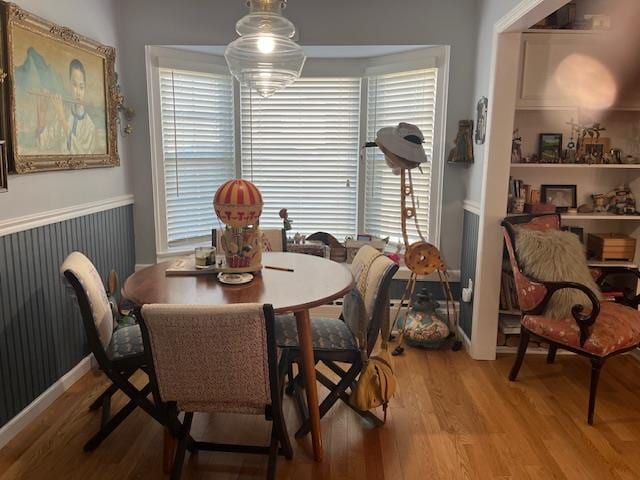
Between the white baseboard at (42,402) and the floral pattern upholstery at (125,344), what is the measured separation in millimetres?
562

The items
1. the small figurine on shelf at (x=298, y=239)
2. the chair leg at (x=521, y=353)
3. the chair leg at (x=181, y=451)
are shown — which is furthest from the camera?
the small figurine on shelf at (x=298, y=239)

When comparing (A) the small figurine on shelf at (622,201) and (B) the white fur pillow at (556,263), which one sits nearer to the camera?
(B) the white fur pillow at (556,263)

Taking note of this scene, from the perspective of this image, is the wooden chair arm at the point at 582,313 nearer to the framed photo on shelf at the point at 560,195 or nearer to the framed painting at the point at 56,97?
the framed photo on shelf at the point at 560,195

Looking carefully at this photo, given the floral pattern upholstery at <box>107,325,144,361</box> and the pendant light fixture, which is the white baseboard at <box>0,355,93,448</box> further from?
the pendant light fixture

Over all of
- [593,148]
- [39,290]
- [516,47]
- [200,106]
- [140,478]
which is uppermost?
[516,47]

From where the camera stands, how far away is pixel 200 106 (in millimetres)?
3844

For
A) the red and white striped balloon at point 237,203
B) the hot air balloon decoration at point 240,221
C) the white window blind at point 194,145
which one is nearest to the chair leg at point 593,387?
the hot air balloon decoration at point 240,221

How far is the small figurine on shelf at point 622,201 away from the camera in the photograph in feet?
10.8

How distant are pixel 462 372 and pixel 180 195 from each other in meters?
2.44

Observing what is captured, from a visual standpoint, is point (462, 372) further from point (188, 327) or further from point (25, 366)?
point (25, 366)

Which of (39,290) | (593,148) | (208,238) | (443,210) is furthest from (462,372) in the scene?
(39,290)

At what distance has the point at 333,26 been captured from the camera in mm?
3490

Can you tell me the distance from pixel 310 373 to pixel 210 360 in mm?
602

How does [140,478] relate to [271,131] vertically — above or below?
below
